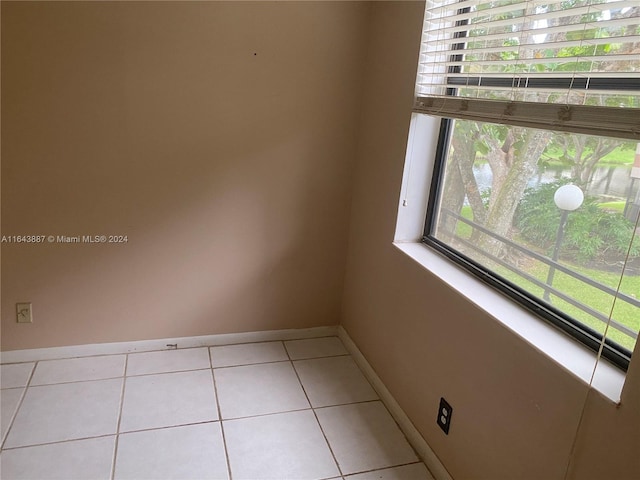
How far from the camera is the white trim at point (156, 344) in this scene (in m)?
2.31

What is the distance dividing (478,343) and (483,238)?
0.41 m

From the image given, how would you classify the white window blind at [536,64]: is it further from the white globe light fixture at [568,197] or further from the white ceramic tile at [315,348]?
the white ceramic tile at [315,348]

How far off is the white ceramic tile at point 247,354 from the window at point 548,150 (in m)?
1.14

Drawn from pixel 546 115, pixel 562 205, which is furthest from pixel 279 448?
pixel 546 115

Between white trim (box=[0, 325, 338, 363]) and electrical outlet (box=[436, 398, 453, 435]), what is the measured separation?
111cm

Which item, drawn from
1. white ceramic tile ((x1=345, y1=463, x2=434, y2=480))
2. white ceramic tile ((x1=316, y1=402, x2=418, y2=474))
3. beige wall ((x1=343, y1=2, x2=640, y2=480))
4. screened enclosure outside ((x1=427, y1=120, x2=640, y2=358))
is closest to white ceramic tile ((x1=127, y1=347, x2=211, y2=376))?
white ceramic tile ((x1=316, y1=402, x2=418, y2=474))

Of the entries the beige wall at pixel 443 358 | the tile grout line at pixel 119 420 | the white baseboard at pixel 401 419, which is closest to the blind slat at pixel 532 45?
the beige wall at pixel 443 358

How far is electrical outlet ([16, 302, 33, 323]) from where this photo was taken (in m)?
2.24

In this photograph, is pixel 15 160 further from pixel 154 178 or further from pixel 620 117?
pixel 620 117

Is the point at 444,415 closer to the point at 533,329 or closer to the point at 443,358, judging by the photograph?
the point at 443,358

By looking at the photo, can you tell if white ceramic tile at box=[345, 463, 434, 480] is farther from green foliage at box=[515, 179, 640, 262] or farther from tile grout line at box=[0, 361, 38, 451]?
tile grout line at box=[0, 361, 38, 451]

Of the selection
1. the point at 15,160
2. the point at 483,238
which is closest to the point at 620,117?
the point at 483,238

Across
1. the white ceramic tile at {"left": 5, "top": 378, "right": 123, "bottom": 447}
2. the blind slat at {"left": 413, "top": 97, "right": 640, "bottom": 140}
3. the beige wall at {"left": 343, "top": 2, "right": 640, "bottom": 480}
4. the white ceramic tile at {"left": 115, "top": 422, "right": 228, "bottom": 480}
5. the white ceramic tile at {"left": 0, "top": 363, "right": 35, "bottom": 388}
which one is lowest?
the white ceramic tile at {"left": 0, "top": 363, "right": 35, "bottom": 388}

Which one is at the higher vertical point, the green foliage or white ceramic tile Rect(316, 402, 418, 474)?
the green foliage
